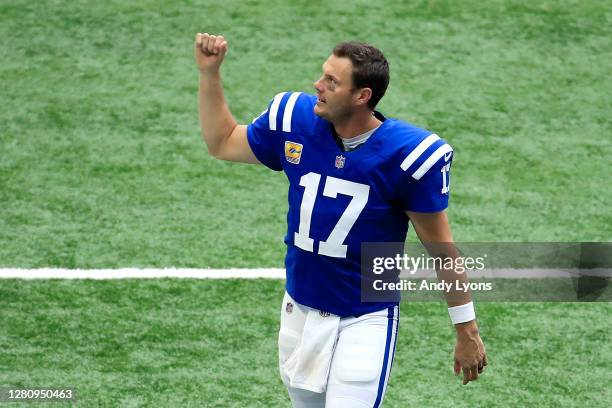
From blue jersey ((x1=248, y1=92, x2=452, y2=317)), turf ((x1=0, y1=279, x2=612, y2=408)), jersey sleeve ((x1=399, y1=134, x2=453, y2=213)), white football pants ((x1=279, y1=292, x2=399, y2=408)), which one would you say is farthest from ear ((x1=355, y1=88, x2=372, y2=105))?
turf ((x1=0, y1=279, x2=612, y2=408))

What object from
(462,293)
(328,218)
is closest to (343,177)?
(328,218)

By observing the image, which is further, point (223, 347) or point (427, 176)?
point (223, 347)

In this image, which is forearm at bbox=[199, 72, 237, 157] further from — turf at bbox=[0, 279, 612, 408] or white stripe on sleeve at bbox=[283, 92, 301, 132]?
turf at bbox=[0, 279, 612, 408]

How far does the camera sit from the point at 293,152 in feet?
16.2

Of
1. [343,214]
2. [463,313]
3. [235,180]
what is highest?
[343,214]

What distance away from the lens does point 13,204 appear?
8.31m

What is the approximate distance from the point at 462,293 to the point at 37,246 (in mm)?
3789

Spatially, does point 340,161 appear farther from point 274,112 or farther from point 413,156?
point 274,112

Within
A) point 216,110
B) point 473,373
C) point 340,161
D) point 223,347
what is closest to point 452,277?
point 473,373

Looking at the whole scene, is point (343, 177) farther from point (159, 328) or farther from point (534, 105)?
point (534, 105)

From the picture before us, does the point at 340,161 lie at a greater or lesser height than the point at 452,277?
greater

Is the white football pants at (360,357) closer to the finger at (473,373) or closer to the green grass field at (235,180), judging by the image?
the finger at (473,373)

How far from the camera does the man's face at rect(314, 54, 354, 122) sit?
15.5ft

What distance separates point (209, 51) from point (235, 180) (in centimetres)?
391
